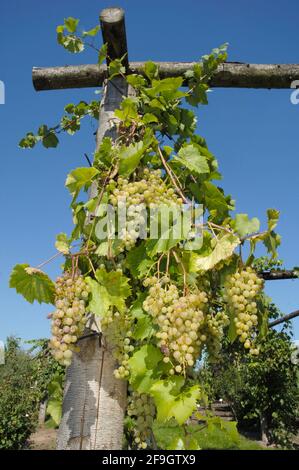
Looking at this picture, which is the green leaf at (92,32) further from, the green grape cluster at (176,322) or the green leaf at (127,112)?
the green grape cluster at (176,322)

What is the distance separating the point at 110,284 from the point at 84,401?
1.82ft

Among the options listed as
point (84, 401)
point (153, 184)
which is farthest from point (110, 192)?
point (84, 401)

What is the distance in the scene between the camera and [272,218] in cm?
176

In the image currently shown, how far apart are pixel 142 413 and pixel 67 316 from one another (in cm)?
66

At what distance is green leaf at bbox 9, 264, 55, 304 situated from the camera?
1.72 m

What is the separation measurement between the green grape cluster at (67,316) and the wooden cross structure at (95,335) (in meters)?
0.28

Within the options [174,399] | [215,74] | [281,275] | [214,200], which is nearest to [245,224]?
[214,200]

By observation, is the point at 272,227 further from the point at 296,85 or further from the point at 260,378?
the point at 260,378

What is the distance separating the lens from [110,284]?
1759 millimetres

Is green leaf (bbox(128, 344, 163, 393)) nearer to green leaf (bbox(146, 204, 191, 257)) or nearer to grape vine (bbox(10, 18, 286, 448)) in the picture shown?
grape vine (bbox(10, 18, 286, 448))

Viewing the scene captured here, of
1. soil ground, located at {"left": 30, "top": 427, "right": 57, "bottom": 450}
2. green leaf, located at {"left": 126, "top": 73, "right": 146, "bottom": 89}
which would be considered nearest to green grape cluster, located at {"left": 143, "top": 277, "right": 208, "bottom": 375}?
green leaf, located at {"left": 126, "top": 73, "right": 146, "bottom": 89}

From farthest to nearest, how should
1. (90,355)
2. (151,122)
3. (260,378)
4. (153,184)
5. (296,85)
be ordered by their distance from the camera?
1. (260,378)
2. (296,85)
3. (151,122)
4. (153,184)
5. (90,355)
